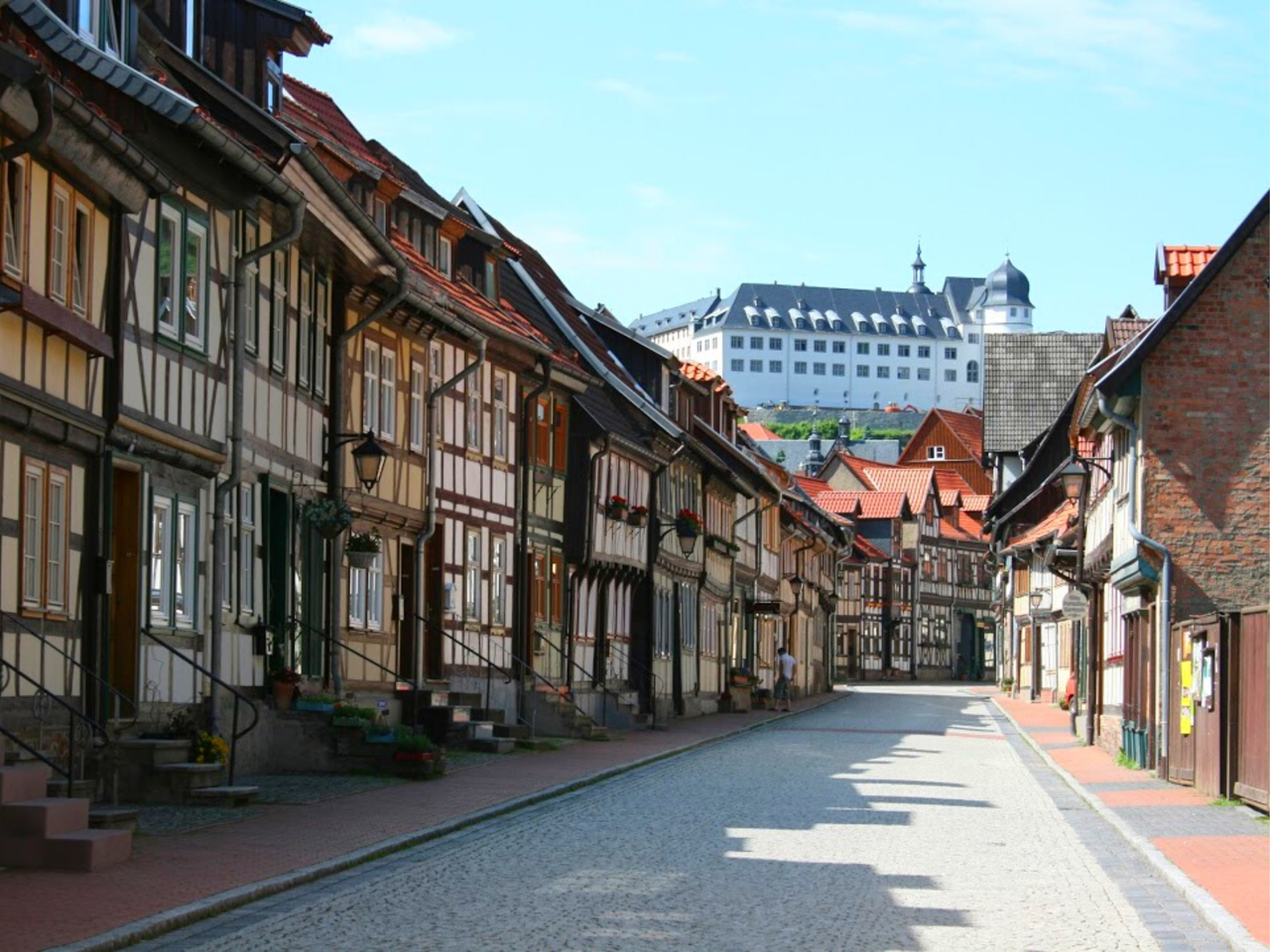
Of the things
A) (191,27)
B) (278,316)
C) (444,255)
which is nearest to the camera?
(191,27)

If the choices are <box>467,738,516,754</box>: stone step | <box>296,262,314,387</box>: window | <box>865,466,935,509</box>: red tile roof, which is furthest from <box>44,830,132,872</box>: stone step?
<box>865,466,935,509</box>: red tile roof

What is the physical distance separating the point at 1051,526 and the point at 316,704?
110 ft

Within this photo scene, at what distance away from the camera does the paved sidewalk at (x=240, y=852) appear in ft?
39.4

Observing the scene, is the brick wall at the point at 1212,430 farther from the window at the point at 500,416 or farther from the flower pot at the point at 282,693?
the window at the point at 500,416

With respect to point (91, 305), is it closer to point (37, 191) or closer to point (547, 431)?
point (37, 191)

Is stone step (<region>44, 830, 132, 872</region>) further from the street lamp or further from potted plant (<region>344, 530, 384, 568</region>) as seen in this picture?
potted plant (<region>344, 530, 384, 568</region>)

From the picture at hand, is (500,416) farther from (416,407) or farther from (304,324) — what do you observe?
(304,324)

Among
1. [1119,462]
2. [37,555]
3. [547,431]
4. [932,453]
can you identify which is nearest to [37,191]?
[37,555]

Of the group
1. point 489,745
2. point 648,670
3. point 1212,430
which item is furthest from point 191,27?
point 648,670

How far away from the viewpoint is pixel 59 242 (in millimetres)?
17891

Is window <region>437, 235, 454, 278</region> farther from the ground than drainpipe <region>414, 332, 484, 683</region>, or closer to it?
farther from the ground

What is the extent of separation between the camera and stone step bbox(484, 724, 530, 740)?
102 ft

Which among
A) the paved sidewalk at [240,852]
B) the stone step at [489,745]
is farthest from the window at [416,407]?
the paved sidewalk at [240,852]

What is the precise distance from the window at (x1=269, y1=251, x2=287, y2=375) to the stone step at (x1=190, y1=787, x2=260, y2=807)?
649cm
